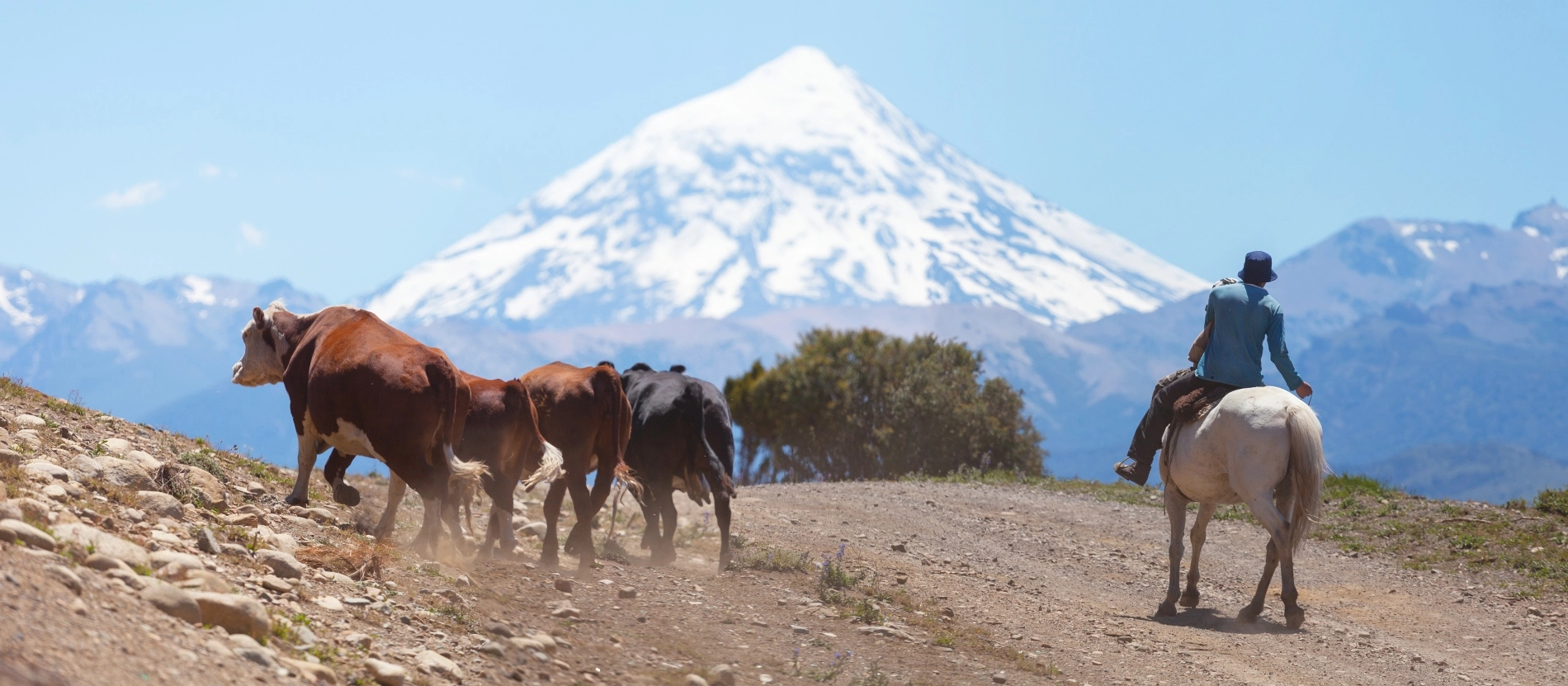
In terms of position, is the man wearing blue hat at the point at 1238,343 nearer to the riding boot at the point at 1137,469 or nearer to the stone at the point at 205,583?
the riding boot at the point at 1137,469

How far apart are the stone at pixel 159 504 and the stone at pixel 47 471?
1.49 ft

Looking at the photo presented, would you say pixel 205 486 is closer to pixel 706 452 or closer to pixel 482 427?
pixel 482 427

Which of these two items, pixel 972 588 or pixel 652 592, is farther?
pixel 972 588

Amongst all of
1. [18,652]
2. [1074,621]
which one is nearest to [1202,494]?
[1074,621]

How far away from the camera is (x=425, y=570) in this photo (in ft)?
30.4

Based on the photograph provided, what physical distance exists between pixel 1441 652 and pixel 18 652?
10.7 meters

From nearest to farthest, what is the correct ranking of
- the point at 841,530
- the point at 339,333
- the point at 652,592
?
the point at 652,592 < the point at 339,333 < the point at 841,530

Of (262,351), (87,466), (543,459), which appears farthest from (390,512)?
(262,351)

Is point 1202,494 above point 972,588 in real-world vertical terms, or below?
above

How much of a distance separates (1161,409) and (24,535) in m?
9.79

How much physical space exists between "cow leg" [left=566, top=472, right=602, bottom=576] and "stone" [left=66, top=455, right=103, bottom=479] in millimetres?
4103

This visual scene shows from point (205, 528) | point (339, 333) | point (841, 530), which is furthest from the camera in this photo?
point (841, 530)

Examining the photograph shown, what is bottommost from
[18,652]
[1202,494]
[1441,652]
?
[18,652]

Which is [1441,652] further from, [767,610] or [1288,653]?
[767,610]
